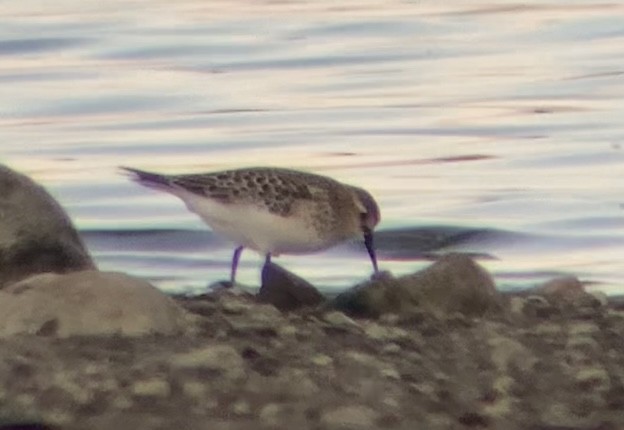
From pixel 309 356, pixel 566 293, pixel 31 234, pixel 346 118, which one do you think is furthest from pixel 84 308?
pixel 346 118

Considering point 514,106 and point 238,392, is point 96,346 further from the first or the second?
point 514,106

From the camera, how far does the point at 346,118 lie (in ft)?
49.2

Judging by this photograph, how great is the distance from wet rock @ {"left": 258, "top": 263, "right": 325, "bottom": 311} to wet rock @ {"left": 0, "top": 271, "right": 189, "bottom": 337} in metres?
1.19

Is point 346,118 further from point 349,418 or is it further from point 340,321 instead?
point 349,418

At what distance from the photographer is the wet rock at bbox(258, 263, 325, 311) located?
837cm

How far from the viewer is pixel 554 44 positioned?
59.1ft

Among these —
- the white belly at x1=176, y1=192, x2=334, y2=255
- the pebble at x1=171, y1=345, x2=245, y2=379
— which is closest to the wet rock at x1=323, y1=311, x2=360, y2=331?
the pebble at x1=171, y1=345, x2=245, y2=379

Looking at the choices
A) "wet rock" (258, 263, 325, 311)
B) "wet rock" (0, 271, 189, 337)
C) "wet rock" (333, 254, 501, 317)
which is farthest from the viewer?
"wet rock" (258, 263, 325, 311)

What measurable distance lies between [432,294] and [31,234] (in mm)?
1850

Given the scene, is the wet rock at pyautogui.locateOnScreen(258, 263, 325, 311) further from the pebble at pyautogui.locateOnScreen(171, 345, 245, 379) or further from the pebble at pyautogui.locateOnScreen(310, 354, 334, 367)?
the pebble at pyautogui.locateOnScreen(171, 345, 245, 379)

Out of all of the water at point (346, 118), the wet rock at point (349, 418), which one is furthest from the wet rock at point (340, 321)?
→ the water at point (346, 118)

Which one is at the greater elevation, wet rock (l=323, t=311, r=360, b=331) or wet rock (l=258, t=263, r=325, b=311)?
wet rock (l=323, t=311, r=360, b=331)

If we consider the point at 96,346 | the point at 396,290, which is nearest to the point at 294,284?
the point at 396,290

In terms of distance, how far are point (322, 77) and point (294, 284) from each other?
A: 27.2 feet
